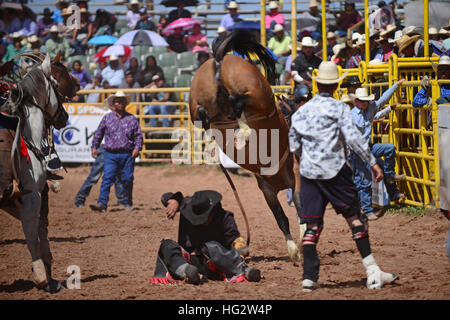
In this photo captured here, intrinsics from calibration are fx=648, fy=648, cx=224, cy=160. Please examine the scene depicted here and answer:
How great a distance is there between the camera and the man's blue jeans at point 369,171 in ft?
31.3

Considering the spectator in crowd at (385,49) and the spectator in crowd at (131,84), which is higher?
the spectator in crowd at (385,49)

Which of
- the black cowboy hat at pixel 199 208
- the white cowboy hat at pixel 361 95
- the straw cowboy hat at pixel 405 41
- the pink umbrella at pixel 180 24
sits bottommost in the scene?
the black cowboy hat at pixel 199 208

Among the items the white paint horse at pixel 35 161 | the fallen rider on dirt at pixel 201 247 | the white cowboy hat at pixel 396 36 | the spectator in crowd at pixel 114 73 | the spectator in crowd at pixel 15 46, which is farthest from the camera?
the spectator in crowd at pixel 15 46

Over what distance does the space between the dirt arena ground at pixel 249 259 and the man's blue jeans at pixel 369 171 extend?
0.41 m

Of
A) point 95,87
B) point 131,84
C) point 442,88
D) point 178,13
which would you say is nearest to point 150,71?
point 131,84

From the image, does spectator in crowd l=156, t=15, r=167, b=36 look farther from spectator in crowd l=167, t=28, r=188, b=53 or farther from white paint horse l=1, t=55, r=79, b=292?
white paint horse l=1, t=55, r=79, b=292

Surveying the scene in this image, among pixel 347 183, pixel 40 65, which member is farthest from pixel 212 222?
pixel 40 65

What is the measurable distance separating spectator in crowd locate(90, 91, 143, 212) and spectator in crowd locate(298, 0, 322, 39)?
21.1 feet

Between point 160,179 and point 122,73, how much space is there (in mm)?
3856

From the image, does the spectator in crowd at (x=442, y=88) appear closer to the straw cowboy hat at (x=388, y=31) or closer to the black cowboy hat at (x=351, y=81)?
the black cowboy hat at (x=351, y=81)

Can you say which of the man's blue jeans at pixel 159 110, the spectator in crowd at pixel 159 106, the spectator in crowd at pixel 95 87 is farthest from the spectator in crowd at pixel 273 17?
the spectator in crowd at pixel 95 87

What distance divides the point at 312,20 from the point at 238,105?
11.1 m

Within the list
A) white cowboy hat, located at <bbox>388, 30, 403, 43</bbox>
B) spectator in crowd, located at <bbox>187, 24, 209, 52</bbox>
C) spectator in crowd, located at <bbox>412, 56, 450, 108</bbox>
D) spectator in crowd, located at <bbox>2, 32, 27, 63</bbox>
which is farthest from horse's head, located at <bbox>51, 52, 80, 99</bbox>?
spectator in crowd, located at <bbox>2, 32, 27, 63</bbox>

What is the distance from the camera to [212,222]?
613 cm
